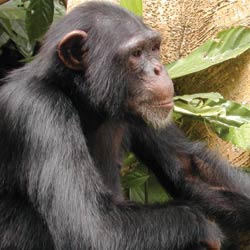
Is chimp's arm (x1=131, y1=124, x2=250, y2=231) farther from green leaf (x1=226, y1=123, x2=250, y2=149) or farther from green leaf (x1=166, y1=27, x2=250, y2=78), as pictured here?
green leaf (x1=166, y1=27, x2=250, y2=78)

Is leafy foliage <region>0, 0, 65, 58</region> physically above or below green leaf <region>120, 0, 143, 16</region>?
below

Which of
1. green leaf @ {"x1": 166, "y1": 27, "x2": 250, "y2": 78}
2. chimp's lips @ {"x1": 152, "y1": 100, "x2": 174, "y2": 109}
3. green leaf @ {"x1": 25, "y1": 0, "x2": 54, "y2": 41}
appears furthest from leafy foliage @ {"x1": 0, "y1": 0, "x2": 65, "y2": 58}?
chimp's lips @ {"x1": 152, "y1": 100, "x2": 174, "y2": 109}

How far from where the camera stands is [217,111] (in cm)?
440

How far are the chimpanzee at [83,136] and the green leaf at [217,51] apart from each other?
2.24 ft

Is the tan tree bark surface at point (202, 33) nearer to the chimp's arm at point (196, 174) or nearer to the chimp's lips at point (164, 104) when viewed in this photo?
the chimp's arm at point (196, 174)

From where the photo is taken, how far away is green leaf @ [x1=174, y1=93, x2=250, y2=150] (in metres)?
4.40

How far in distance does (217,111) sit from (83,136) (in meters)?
1.07

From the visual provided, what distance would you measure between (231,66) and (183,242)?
1510 mm

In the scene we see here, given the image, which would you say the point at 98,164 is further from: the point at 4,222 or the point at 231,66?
the point at 231,66

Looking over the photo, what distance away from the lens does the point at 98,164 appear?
414 centimetres

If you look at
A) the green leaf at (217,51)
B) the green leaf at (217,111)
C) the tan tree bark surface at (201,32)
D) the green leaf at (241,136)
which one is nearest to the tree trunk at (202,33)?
the tan tree bark surface at (201,32)

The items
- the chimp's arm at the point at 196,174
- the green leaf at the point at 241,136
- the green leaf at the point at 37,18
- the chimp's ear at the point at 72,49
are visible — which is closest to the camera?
the chimp's ear at the point at 72,49

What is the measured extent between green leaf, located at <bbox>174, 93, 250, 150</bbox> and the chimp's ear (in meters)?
0.95

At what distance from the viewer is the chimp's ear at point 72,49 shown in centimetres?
375
